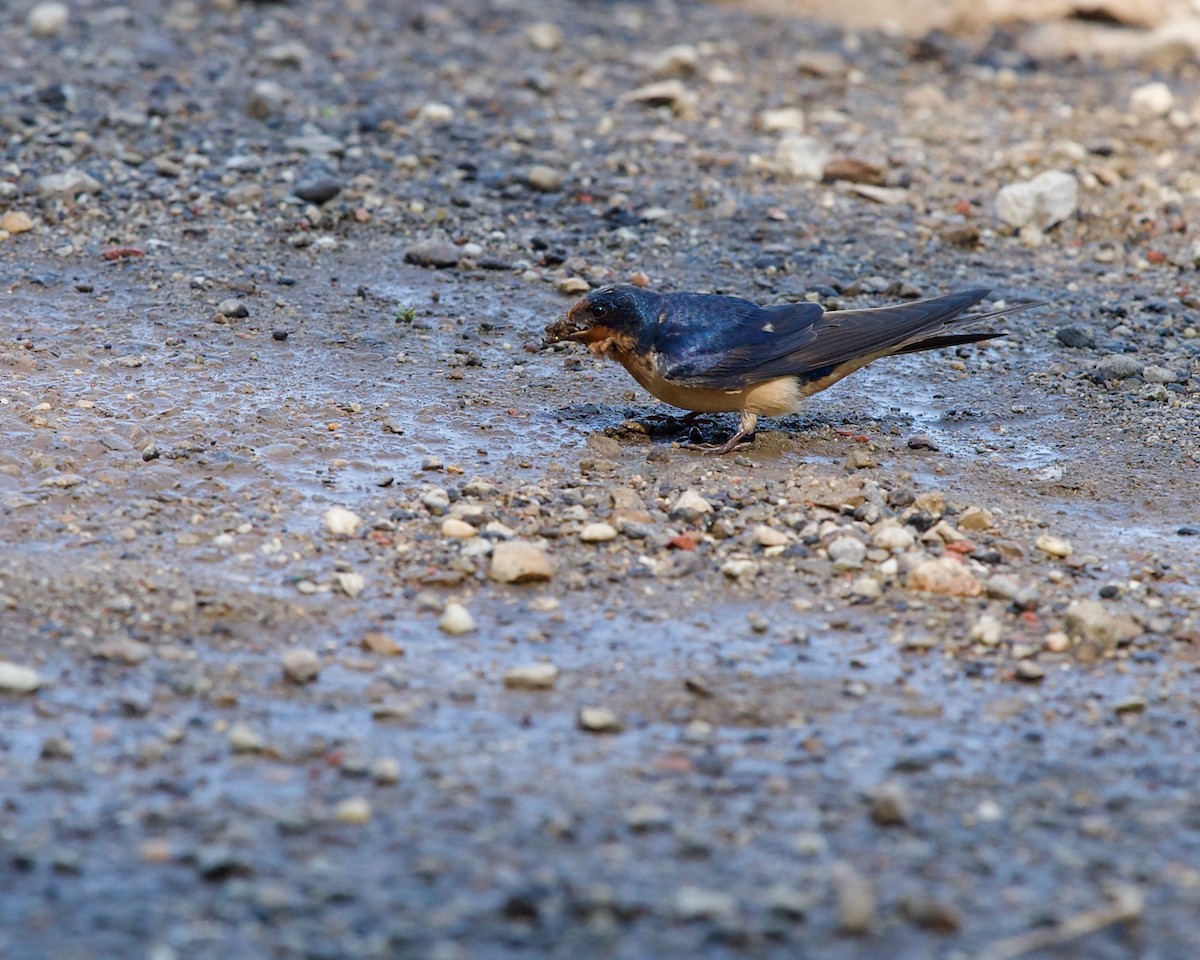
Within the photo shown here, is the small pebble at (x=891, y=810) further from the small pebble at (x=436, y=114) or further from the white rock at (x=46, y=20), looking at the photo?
the white rock at (x=46, y=20)

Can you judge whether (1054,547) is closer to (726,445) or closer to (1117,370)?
(726,445)

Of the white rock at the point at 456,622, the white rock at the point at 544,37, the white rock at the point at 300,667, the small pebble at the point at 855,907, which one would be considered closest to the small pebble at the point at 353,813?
the white rock at the point at 300,667

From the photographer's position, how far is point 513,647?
4305mm

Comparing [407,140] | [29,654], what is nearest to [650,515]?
[29,654]

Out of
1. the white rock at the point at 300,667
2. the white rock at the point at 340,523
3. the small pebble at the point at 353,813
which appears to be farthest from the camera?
the white rock at the point at 340,523

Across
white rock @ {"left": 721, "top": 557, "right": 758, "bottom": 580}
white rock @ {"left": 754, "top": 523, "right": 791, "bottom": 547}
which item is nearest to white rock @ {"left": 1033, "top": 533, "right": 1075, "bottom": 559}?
white rock @ {"left": 754, "top": 523, "right": 791, "bottom": 547}

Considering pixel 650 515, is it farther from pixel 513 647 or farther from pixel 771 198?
pixel 771 198

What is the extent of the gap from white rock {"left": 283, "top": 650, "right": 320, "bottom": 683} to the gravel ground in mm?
26

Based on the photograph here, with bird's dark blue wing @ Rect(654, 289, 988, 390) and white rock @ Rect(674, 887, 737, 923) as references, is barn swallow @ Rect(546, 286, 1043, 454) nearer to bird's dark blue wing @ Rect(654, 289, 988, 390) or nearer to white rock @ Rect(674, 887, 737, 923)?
bird's dark blue wing @ Rect(654, 289, 988, 390)

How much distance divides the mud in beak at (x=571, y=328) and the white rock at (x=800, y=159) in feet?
10.6

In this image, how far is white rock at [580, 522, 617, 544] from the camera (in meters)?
4.89

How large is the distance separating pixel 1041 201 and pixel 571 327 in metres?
3.61

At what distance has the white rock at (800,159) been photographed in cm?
862

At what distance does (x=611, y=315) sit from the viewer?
577 cm
